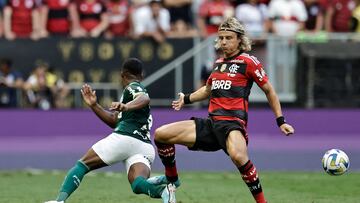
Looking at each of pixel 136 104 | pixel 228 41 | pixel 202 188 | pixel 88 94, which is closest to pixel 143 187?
pixel 136 104

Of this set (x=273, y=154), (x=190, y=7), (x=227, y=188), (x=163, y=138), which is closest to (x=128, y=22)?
(x=190, y=7)

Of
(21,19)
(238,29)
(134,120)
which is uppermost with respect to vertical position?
(238,29)

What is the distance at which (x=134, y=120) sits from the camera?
39.4ft

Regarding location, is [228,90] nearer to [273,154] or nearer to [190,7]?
[273,154]

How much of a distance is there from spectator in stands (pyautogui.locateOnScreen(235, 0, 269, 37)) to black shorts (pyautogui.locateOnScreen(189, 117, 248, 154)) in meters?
12.1

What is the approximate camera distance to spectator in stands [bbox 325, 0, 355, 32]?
2511cm

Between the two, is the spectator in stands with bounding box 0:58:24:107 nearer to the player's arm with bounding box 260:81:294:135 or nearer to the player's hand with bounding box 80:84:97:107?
the player's hand with bounding box 80:84:97:107

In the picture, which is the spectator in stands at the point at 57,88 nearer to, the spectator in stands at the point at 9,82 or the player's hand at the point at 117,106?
the spectator in stands at the point at 9,82

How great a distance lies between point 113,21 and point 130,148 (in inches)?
509

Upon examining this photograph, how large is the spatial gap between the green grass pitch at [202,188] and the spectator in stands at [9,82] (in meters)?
4.86

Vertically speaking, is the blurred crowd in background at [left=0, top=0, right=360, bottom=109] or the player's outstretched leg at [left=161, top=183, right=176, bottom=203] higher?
the player's outstretched leg at [left=161, top=183, right=176, bottom=203]

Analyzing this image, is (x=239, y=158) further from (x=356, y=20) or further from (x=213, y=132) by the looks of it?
(x=356, y=20)

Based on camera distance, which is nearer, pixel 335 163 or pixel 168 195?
pixel 168 195

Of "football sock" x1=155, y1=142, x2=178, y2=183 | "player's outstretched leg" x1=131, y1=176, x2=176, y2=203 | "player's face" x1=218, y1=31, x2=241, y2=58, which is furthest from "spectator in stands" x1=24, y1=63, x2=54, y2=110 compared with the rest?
"player's outstretched leg" x1=131, y1=176, x2=176, y2=203
